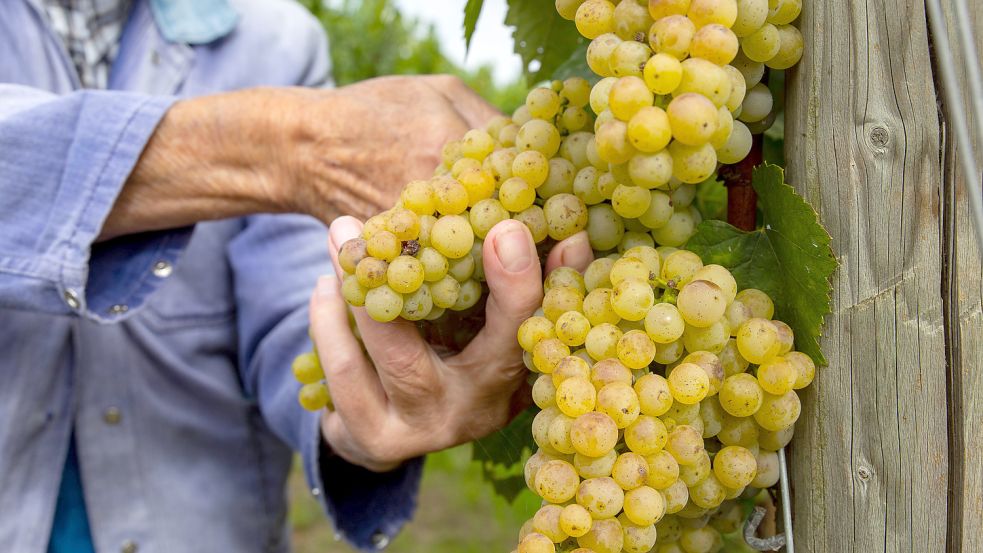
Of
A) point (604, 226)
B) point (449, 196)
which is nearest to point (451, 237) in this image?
point (449, 196)

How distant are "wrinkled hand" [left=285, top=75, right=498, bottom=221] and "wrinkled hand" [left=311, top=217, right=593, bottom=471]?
0.17 metres

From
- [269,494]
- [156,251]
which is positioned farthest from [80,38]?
[269,494]

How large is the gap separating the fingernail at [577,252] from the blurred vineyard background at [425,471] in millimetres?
3100

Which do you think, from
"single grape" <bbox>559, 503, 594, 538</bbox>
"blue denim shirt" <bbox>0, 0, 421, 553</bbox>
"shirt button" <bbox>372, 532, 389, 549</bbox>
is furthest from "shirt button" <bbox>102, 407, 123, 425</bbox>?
"single grape" <bbox>559, 503, 594, 538</bbox>

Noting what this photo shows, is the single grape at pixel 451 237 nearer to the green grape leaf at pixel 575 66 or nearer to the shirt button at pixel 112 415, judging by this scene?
the green grape leaf at pixel 575 66

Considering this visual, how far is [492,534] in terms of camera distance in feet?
12.7

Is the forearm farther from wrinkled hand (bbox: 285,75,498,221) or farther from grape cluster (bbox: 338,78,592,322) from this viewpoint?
grape cluster (bbox: 338,78,592,322)

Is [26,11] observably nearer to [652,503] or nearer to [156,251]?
[156,251]

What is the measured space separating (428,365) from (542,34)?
1.52ft

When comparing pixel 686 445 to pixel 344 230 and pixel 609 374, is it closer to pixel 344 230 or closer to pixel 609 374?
pixel 609 374

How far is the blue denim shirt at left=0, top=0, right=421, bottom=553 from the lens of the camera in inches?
47.5

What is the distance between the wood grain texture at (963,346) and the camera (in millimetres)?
680

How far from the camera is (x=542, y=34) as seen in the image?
1112 mm

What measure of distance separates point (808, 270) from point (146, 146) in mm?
967
